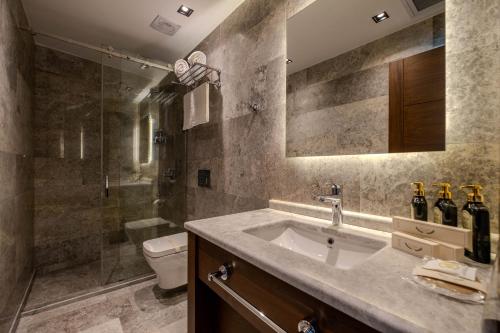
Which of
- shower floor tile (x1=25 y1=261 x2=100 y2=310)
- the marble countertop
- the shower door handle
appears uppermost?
the shower door handle

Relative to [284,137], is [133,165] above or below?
below

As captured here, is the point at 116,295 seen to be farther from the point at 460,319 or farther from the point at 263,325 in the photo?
the point at 460,319

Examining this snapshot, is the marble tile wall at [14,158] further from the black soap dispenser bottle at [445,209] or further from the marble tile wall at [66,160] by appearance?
the black soap dispenser bottle at [445,209]

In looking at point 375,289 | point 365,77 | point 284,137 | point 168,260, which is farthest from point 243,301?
point 168,260

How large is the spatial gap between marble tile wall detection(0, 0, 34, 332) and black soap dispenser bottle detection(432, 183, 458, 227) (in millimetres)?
2022

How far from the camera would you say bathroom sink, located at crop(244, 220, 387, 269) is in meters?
0.85

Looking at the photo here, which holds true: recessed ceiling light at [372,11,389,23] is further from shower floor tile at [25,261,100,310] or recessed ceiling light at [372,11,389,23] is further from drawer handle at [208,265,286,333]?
shower floor tile at [25,261,100,310]

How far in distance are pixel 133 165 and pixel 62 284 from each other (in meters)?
→ 1.22

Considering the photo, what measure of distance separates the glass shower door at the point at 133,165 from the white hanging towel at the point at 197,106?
1.11 feet

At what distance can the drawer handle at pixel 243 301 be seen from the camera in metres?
0.61

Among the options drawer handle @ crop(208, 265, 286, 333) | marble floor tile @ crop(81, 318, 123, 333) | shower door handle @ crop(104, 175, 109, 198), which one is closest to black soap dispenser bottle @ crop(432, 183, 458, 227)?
drawer handle @ crop(208, 265, 286, 333)

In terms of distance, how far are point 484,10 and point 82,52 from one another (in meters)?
3.13

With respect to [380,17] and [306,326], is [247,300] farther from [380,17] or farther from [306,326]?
[380,17]

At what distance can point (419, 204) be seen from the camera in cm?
75
